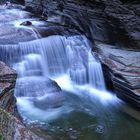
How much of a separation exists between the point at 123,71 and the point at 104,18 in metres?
2.52

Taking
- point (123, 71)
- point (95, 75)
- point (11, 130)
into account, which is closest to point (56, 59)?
point (95, 75)

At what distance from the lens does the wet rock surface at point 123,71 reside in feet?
30.9

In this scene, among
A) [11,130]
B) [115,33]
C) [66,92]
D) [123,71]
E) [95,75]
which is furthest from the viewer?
[115,33]

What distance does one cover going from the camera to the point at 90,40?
1223 centimetres

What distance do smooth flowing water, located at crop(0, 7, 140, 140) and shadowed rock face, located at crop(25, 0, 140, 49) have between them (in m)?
0.66

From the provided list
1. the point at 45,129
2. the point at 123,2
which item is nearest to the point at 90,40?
the point at 123,2

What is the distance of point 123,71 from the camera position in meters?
9.87

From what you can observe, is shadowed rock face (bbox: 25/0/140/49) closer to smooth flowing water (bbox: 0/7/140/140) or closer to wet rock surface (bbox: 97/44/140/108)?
wet rock surface (bbox: 97/44/140/108)

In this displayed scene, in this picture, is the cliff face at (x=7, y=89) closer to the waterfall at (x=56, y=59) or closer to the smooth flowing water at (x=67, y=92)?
the smooth flowing water at (x=67, y=92)

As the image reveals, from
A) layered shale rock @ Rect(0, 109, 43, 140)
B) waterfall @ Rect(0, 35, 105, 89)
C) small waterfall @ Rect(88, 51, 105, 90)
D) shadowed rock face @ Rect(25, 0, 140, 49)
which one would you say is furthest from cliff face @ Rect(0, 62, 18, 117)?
shadowed rock face @ Rect(25, 0, 140, 49)

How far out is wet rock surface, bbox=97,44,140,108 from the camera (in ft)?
30.9

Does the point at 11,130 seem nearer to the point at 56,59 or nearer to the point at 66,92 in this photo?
the point at 66,92

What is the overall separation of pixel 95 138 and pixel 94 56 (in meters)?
3.97

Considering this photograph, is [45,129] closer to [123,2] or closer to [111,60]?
[111,60]
